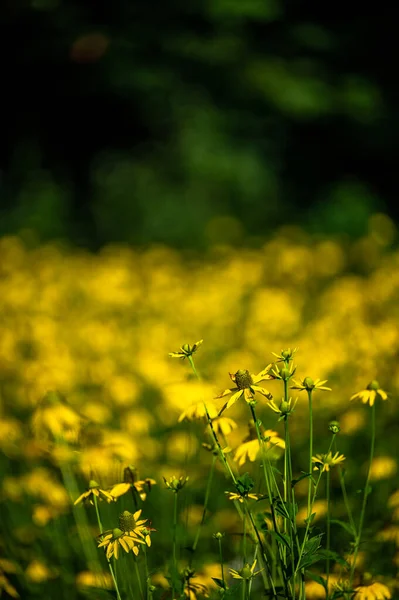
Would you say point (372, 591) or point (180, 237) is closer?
point (372, 591)

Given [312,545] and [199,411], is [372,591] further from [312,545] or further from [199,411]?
[199,411]

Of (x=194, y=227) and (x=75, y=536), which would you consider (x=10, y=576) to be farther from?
(x=194, y=227)

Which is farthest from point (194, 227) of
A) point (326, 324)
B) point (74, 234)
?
point (326, 324)

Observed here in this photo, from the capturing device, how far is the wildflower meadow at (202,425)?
4.34 ft

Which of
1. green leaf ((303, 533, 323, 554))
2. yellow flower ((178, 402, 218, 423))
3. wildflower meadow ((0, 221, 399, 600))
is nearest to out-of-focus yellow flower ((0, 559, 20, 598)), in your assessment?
wildflower meadow ((0, 221, 399, 600))

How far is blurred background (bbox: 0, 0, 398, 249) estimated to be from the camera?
20.4 feet

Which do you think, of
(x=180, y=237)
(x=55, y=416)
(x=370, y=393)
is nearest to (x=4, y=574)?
(x=55, y=416)

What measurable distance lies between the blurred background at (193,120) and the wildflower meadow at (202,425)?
142 centimetres

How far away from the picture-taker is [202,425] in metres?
2.67

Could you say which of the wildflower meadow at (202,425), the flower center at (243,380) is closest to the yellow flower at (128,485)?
the wildflower meadow at (202,425)

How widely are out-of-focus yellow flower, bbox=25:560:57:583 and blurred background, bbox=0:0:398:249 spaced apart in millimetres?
4571

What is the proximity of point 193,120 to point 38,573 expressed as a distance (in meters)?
6.24

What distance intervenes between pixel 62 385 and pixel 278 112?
15.5 feet

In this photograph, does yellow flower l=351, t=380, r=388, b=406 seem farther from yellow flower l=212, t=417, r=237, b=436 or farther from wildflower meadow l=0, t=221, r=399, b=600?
yellow flower l=212, t=417, r=237, b=436
